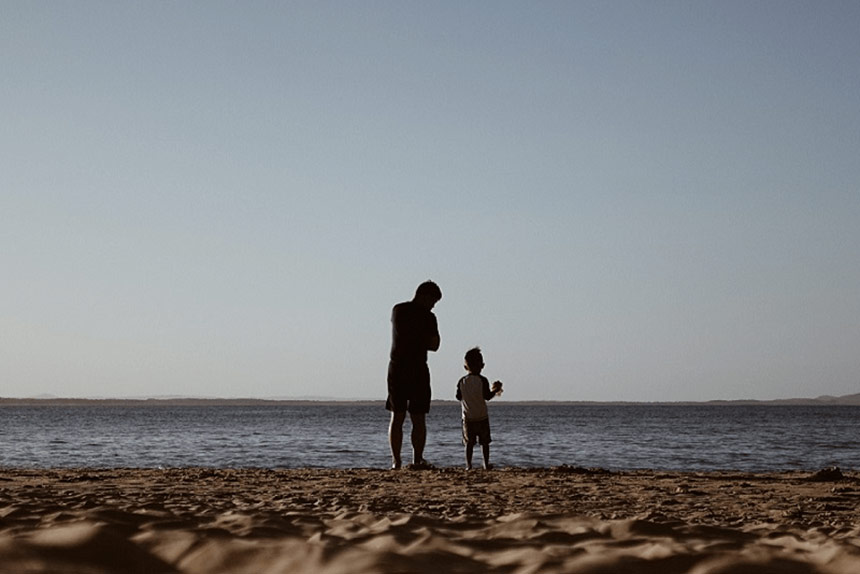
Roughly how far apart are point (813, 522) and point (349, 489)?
2.87 m

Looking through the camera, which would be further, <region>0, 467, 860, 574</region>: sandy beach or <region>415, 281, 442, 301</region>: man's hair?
<region>415, 281, 442, 301</region>: man's hair

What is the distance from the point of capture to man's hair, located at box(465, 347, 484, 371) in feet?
28.8

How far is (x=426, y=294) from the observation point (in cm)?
758

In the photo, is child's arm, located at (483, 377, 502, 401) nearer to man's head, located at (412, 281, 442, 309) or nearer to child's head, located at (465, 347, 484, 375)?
child's head, located at (465, 347, 484, 375)

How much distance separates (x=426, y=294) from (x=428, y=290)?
0.04 meters

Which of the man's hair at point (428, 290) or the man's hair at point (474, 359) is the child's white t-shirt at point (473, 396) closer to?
the man's hair at point (474, 359)

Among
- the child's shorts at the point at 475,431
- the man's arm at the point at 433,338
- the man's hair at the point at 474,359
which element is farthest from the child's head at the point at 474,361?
the man's arm at the point at 433,338

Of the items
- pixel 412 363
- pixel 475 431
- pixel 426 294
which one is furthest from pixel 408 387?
pixel 475 431

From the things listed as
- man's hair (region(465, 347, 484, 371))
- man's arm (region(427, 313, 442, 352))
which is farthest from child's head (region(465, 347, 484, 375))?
man's arm (region(427, 313, 442, 352))

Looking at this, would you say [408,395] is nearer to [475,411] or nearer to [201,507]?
[475,411]

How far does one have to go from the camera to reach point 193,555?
8.07 ft

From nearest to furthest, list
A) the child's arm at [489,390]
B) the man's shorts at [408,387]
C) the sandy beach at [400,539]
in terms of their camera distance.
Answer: the sandy beach at [400,539]
the man's shorts at [408,387]
the child's arm at [489,390]

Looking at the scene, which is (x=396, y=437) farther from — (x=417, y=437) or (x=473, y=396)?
(x=473, y=396)

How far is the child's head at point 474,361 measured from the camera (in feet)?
28.8
